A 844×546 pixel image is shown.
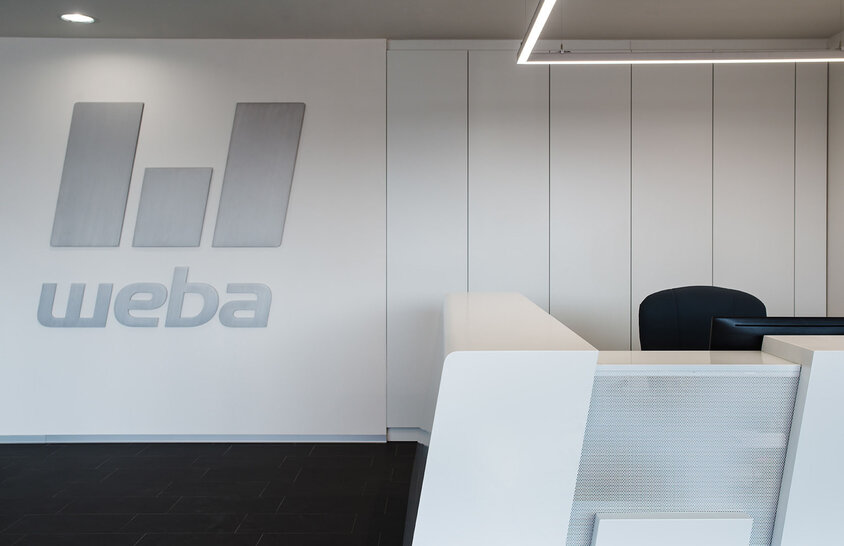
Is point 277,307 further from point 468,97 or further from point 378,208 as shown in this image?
point 468,97

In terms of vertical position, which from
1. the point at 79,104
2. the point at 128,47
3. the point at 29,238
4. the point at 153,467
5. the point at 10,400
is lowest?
the point at 153,467

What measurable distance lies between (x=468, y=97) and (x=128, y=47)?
2454 mm

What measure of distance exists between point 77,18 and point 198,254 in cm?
172

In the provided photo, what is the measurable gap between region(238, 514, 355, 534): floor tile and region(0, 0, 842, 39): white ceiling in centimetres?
298

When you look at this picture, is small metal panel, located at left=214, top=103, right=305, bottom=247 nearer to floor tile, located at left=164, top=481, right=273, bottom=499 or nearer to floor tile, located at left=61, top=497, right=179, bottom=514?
floor tile, located at left=164, top=481, right=273, bottom=499

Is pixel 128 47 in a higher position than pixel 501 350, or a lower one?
higher

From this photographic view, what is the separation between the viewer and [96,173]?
5.16 m

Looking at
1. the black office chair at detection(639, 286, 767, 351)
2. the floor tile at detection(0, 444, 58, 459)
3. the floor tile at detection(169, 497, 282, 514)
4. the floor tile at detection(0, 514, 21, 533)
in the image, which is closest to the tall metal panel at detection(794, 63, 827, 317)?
the black office chair at detection(639, 286, 767, 351)

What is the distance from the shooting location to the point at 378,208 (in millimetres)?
5199

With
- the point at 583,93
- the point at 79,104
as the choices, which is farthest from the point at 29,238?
the point at 583,93

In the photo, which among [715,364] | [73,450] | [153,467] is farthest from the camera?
[73,450]

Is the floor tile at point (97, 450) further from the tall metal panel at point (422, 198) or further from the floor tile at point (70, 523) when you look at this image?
the tall metal panel at point (422, 198)

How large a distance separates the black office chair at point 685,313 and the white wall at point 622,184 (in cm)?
127

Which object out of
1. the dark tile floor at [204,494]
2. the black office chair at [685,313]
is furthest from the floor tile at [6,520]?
the black office chair at [685,313]
